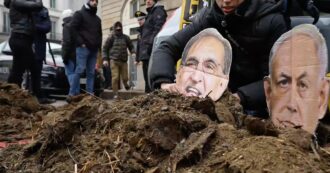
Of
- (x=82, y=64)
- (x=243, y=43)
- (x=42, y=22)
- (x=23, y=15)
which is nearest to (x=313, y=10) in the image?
(x=243, y=43)

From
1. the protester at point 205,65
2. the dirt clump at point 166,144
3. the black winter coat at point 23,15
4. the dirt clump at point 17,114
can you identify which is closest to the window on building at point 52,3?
the black winter coat at point 23,15

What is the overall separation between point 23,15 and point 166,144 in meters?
5.10

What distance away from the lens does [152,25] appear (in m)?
8.22

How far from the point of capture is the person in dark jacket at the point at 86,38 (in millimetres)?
7898

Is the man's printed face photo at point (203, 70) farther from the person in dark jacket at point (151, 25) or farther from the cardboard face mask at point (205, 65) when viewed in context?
the person in dark jacket at point (151, 25)

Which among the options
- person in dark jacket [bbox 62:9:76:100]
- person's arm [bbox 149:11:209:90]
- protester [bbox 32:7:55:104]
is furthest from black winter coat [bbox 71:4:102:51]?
person's arm [bbox 149:11:209:90]

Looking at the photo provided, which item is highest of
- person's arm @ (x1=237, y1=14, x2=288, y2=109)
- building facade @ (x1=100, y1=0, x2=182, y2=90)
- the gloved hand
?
building facade @ (x1=100, y1=0, x2=182, y2=90)

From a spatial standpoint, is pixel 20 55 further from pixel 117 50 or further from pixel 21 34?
pixel 117 50

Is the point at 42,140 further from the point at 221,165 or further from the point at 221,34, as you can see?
the point at 221,34

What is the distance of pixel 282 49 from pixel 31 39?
4399 mm

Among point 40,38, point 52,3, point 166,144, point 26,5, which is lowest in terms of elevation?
point 166,144

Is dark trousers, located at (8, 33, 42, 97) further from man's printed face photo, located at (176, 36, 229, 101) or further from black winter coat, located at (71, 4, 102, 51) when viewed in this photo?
man's printed face photo, located at (176, 36, 229, 101)

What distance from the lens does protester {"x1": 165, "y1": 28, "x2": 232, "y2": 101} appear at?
140 inches

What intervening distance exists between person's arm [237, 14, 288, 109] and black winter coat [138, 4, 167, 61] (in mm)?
4537
